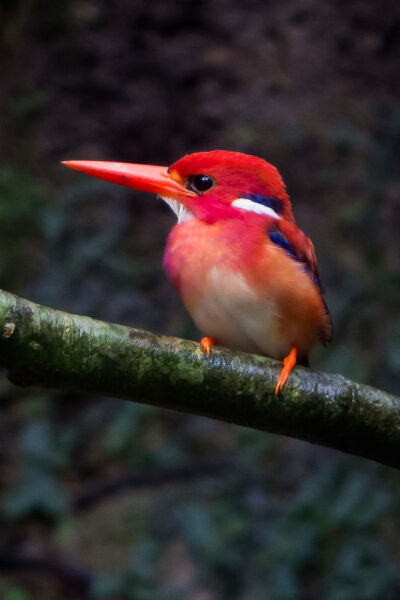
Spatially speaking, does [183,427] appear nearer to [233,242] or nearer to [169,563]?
[169,563]

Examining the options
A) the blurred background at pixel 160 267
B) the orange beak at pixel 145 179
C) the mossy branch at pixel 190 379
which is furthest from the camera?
the blurred background at pixel 160 267

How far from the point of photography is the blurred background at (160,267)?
7.17 ft

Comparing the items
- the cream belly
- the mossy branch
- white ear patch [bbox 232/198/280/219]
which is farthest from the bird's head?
the mossy branch

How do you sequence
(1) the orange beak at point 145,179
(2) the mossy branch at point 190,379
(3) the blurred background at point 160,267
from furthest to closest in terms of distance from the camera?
1. (3) the blurred background at point 160,267
2. (1) the orange beak at point 145,179
3. (2) the mossy branch at point 190,379

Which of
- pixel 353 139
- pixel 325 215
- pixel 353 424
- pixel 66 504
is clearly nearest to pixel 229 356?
pixel 353 424

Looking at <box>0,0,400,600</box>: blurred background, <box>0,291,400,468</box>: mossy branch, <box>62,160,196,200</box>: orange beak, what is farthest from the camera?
<box>0,0,400,600</box>: blurred background

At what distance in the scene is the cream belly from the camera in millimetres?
1335

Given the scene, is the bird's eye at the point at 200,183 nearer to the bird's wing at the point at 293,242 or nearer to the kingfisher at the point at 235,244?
the kingfisher at the point at 235,244

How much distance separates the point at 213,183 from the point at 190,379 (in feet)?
1.30

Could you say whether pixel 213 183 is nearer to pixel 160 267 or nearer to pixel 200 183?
pixel 200 183

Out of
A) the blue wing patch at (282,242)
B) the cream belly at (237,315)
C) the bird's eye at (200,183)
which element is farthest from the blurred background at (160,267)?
the bird's eye at (200,183)

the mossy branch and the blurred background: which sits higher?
the mossy branch

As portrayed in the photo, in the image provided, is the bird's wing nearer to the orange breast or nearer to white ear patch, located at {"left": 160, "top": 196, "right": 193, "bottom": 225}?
the orange breast

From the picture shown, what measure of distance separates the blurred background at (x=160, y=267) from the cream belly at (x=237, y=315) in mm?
802
